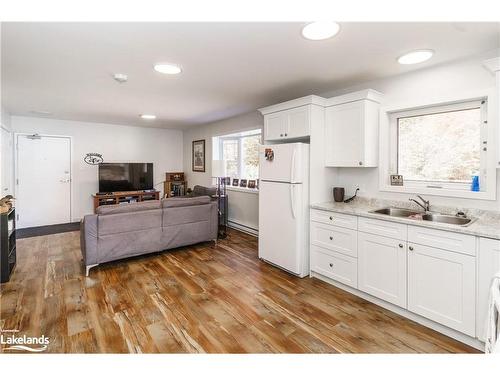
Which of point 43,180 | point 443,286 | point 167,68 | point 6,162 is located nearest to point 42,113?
point 6,162

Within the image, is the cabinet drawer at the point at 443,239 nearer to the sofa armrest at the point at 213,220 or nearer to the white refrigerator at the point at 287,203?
the white refrigerator at the point at 287,203

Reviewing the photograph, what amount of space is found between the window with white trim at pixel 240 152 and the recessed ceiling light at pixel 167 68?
233 centimetres

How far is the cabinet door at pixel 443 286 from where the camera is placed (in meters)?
1.91

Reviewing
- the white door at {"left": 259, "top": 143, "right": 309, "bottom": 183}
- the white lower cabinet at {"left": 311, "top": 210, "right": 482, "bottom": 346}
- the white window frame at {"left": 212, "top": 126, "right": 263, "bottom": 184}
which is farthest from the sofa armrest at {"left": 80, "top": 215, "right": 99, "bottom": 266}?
the white window frame at {"left": 212, "top": 126, "right": 263, "bottom": 184}

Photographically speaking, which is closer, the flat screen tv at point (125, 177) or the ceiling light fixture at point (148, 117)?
the ceiling light fixture at point (148, 117)

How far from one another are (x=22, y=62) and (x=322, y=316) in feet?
11.8

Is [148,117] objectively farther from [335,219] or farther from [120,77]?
[335,219]

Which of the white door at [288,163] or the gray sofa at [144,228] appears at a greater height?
the white door at [288,163]

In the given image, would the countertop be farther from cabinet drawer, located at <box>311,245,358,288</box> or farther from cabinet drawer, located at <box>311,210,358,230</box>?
cabinet drawer, located at <box>311,245,358,288</box>

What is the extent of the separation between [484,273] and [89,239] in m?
3.76

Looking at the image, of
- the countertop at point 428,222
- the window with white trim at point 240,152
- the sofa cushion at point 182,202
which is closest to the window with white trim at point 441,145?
the countertop at point 428,222

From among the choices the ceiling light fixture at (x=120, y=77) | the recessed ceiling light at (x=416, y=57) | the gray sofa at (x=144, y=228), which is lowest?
the gray sofa at (x=144, y=228)
